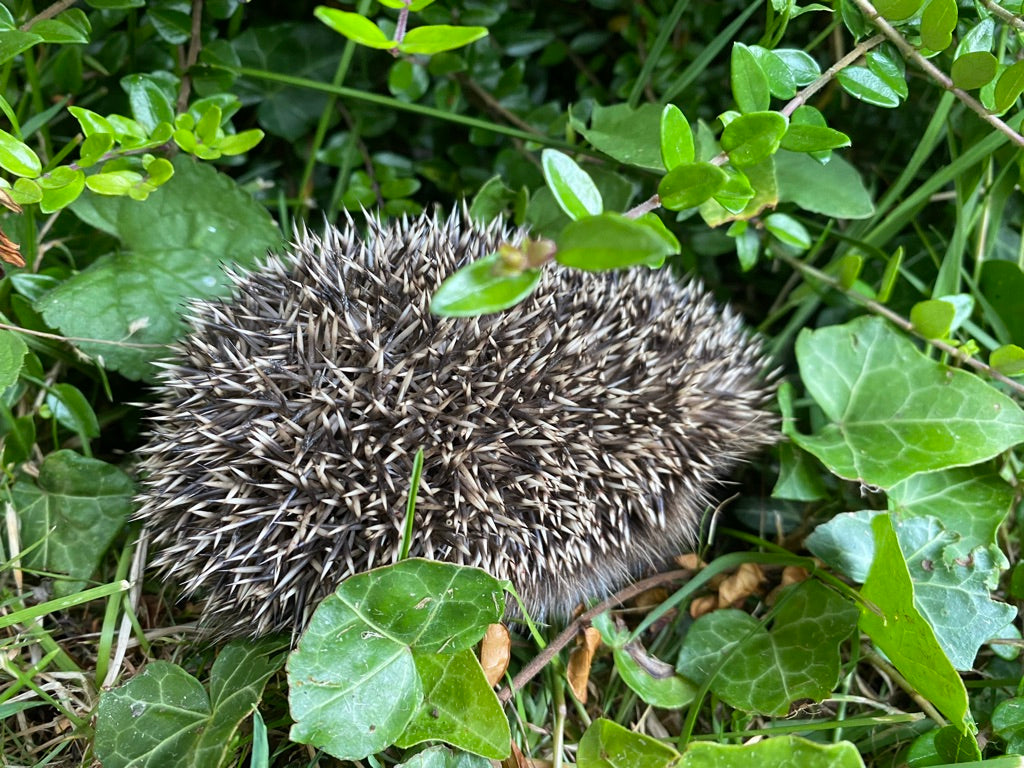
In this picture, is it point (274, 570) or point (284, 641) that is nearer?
point (274, 570)

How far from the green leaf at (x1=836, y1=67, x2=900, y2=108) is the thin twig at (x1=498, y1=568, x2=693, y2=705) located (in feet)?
4.44

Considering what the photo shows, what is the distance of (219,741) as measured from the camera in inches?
73.1

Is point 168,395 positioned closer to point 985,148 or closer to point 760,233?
point 760,233

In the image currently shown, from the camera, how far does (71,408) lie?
236 cm

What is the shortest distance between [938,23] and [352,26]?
1.30 m

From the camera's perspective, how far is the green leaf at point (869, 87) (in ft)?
6.63

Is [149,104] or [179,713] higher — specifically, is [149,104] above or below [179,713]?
above

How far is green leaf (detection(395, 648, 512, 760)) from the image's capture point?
1855 millimetres

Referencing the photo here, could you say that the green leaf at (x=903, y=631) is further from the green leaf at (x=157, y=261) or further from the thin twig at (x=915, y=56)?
the green leaf at (x=157, y=261)

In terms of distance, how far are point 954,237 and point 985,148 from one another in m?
0.28

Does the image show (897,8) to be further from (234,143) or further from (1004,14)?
(234,143)

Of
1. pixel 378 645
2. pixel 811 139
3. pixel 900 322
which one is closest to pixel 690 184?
pixel 811 139

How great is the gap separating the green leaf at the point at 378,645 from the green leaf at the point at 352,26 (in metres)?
1.05

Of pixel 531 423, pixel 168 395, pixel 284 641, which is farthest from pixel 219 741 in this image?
pixel 531 423
